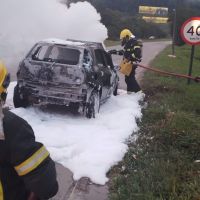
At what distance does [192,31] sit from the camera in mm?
12539

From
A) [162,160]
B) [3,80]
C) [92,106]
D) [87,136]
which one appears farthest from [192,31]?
[3,80]

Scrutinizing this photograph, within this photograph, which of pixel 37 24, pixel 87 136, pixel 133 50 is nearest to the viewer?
pixel 87 136

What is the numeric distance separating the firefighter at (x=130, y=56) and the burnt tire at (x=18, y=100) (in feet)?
12.6

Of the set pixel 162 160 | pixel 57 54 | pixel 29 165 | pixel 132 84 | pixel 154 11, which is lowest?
pixel 154 11

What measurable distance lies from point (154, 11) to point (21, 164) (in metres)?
74.2

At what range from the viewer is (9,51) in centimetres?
1920

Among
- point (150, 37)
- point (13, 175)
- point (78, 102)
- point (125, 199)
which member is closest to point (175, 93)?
point (78, 102)

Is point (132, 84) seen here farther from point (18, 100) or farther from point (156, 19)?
point (156, 19)

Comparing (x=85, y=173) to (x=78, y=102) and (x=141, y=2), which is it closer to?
(x=78, y=102)

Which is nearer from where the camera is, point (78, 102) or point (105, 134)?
point (105, 134)

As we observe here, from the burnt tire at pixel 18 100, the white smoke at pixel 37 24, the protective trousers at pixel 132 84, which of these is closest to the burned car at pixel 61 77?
the burnt tire at pixel 18 100

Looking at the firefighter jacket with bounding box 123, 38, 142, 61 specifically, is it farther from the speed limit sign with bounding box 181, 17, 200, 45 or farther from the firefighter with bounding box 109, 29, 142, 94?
the speed limit sign with bounding box 181, 17, 200, 45

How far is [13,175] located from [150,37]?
220ft

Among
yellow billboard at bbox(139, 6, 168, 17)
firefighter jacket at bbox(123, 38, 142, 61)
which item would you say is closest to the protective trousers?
firefighter jacket at bbox(123, 38, 142, 61)
